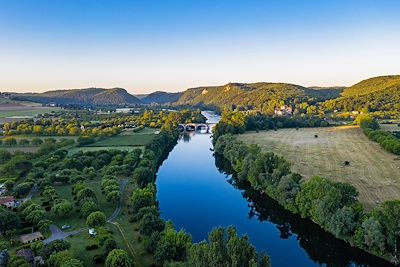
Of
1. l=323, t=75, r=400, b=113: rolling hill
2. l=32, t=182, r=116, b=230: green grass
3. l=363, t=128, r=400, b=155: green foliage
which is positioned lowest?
l=32, t=182, r=116, b=230: green grass

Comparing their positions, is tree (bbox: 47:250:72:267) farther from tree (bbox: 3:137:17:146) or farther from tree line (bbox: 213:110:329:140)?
tree line (bbox: 213:110:329:140)

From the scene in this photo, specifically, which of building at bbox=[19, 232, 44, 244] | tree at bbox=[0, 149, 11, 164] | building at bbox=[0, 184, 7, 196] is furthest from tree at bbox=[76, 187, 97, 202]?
tree at bbox=[0, 149, 11, 164]

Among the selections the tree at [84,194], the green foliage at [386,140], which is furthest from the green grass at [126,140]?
the green foliage at [386,140]

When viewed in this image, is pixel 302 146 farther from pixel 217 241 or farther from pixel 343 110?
pixel 343 110

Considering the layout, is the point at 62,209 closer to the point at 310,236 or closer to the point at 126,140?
the point at 310,236

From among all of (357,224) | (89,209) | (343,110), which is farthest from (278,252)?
(343,110)
